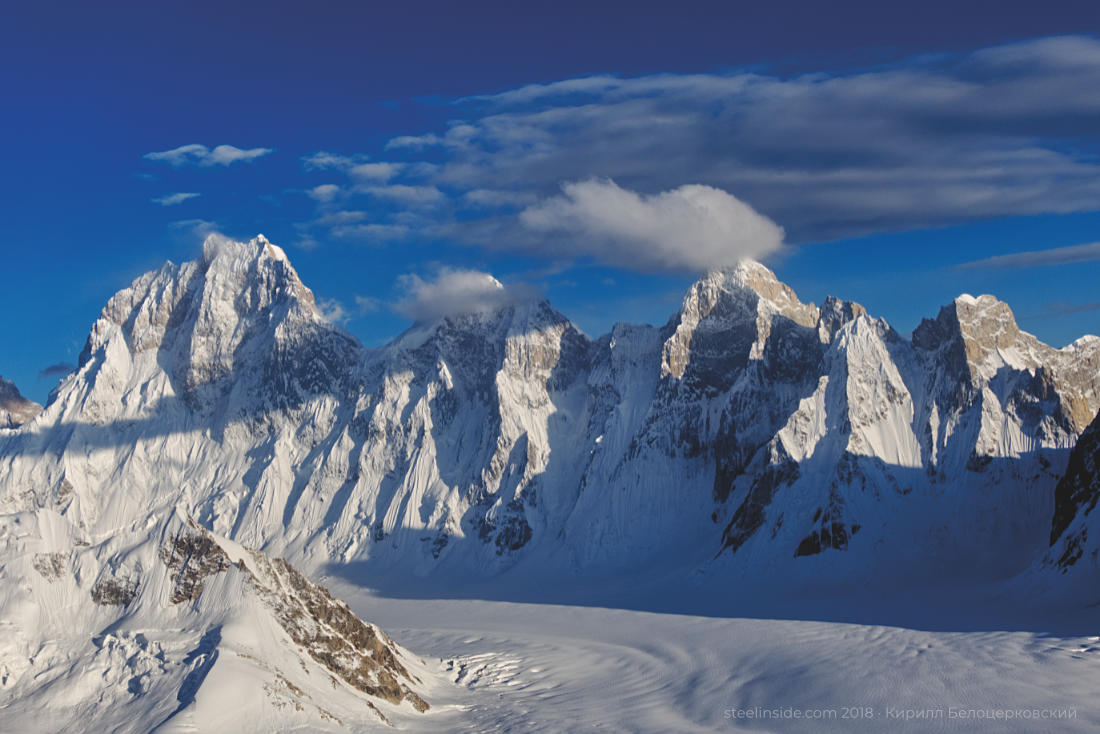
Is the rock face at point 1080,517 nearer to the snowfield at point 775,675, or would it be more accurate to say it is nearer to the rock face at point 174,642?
the snowfield at point 775,675

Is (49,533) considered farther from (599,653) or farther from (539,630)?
(539,630)

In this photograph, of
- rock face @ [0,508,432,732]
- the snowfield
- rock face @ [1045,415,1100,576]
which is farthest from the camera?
rock face @ [1045,415,1100,576]

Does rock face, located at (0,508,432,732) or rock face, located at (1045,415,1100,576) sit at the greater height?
rock face, located at (1045,415,1100,576)

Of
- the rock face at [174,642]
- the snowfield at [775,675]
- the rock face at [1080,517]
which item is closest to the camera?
the rock face at [174,642]

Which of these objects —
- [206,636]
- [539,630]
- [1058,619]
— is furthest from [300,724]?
[1058,619]

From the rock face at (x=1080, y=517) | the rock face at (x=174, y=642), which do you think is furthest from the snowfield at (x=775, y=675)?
the rock face at (x=1080, y=517)

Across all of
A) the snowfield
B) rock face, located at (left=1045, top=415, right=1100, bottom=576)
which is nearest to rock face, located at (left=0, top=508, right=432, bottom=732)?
the snowfield

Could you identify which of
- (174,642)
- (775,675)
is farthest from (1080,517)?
(174,642)

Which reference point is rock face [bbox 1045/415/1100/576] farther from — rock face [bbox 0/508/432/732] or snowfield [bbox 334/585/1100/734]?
rock face [bbox 0/508/432/732]

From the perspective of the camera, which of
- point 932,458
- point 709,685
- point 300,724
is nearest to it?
point 300,724
